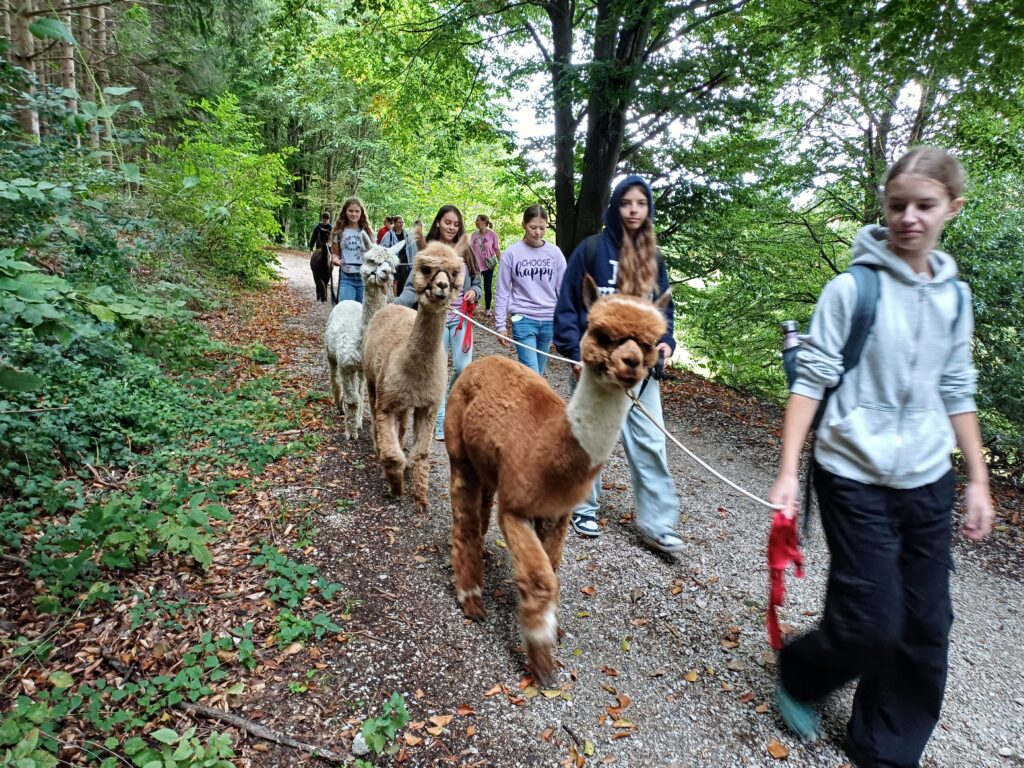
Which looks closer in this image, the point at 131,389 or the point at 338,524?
the point at 338,524

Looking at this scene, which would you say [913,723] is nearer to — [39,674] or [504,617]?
[504,617]

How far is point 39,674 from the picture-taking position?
232 centimetres

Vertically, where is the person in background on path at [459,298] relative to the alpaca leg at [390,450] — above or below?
above

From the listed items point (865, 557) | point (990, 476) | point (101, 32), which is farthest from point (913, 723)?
point (101, 32)

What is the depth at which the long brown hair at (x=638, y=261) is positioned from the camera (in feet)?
9.62

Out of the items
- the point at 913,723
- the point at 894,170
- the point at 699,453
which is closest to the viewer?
the point at 894,170

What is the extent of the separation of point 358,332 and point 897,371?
178 inches

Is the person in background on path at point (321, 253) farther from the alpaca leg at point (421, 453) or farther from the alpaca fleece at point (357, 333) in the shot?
the alpaca leg at point (421, 453)

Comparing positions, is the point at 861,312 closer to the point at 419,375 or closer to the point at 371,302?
the point at 419,375

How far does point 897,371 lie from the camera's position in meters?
1.86

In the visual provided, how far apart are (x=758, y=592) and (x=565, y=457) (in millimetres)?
2028

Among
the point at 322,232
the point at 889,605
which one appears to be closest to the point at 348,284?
the point at 322,232

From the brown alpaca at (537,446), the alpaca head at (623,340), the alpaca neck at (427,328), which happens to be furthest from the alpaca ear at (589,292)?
the alpaca neck at (427,328)

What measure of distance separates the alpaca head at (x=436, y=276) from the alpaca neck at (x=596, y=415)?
1.75m
